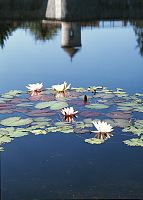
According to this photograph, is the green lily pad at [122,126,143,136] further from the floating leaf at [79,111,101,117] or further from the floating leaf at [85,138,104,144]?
the floating leaf at [79,111,101,117]

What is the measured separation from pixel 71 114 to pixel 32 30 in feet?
56.8

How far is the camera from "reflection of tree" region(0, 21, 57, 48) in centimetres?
1888

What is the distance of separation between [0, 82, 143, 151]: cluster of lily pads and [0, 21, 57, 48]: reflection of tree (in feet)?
29.1

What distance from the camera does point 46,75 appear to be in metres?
10.2

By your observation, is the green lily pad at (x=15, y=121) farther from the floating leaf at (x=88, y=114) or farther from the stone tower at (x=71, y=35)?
the stone tower at (x=71, y=35)

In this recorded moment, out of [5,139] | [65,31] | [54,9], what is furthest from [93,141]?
[54,9]

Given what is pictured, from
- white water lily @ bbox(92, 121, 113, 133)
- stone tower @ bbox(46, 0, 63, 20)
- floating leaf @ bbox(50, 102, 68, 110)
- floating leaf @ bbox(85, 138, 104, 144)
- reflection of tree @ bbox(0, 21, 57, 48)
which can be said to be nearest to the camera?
floating leaf @ bbox(85, 138, 104, 144)

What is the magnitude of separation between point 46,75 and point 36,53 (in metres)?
4.20

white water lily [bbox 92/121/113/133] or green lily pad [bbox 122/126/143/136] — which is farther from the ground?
white water lily [bbox 92/121/113/133]

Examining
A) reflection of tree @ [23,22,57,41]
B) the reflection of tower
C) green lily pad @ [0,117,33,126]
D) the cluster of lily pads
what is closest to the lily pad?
the cluster of lily pads

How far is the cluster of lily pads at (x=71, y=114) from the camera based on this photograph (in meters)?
5.36

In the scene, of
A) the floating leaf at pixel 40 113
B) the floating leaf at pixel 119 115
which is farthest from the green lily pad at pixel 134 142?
the floating leaf at pixel 40 113

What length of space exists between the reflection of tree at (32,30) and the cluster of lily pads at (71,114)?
29.1 feet

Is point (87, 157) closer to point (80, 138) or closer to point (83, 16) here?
point (80, 138)
